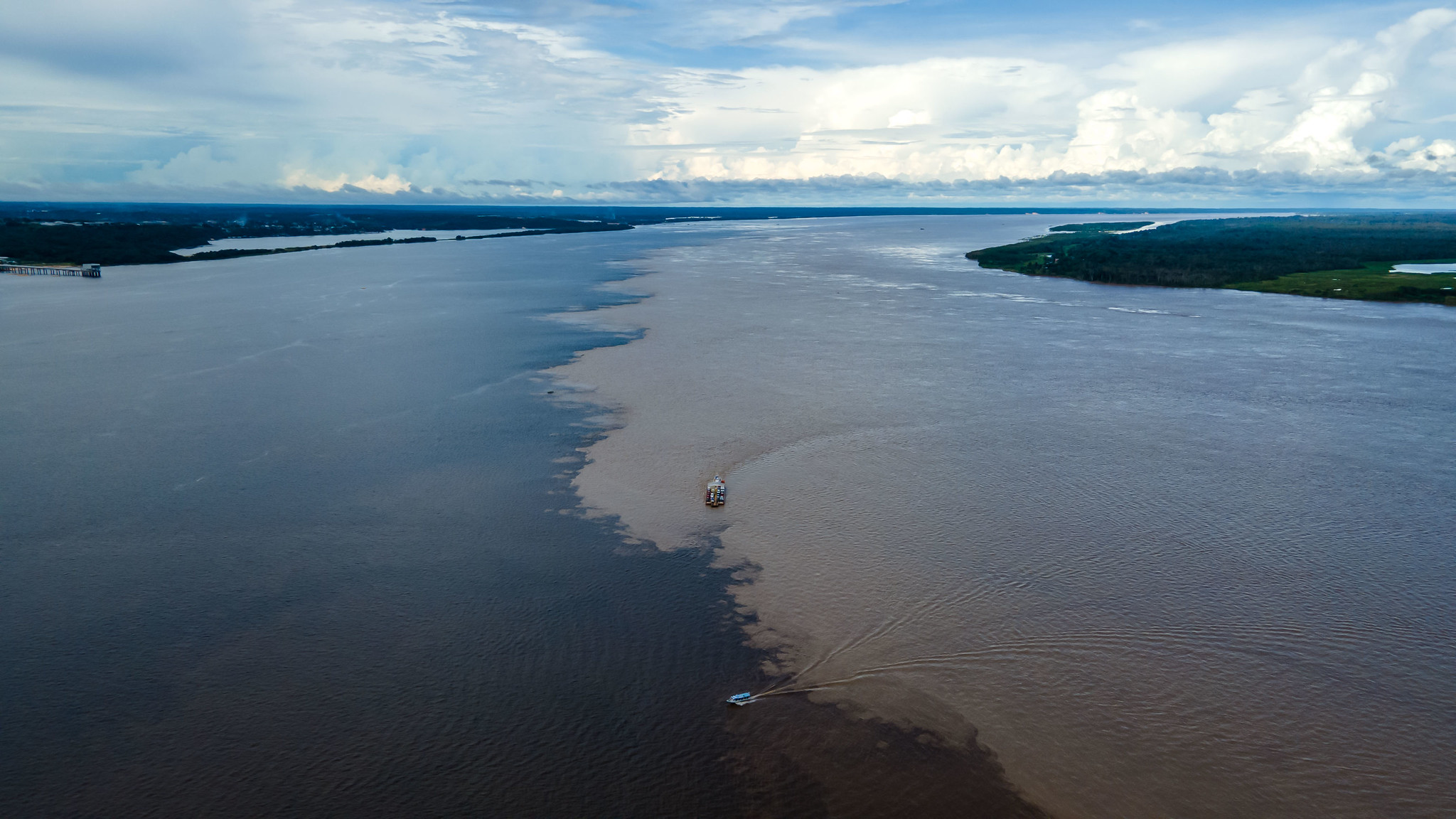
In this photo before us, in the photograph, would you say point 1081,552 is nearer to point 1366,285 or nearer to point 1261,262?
point 1366,285

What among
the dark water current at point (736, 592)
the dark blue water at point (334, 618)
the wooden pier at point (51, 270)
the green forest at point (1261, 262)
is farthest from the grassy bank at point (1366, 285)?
the wooden pier at point (51, 270)

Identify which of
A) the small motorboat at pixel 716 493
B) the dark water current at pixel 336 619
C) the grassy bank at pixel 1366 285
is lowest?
the dark water current at pixel 336 619

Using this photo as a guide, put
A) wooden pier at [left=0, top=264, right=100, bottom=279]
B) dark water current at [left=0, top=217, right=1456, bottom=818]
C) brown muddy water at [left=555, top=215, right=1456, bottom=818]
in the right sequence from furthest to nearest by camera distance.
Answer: wooden pier at [left=0, top=264, right=100, bottom=279] → brown muddy water at [left=555, top=215, right=1456, bottom=818] → dark water current at [left=0, top=217, right=1456, bottom=818]

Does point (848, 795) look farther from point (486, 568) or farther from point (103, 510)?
point (103, 510)

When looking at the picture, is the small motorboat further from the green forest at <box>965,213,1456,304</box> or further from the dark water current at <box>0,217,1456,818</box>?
the green forest at <box>965,213,1456,304</box>

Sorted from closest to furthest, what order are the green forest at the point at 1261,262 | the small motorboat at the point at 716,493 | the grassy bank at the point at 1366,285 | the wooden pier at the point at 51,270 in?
the small motorboat at the point at 716,493 < the grassy bank at the point at 1366,285 < the green forest at the point at 1261,262 < the wooden pier at the point at 51,270

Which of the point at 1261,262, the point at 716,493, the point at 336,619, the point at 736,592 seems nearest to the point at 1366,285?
the point at 1261,262

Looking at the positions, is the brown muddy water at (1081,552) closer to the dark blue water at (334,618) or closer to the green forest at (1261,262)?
the dark blue water at (334,618)

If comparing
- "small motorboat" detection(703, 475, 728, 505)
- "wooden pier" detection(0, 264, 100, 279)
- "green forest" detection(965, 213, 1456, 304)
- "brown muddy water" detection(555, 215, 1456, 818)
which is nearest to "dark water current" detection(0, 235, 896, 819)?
"brown muddy water" detection(555, 215, 1456, 818)
